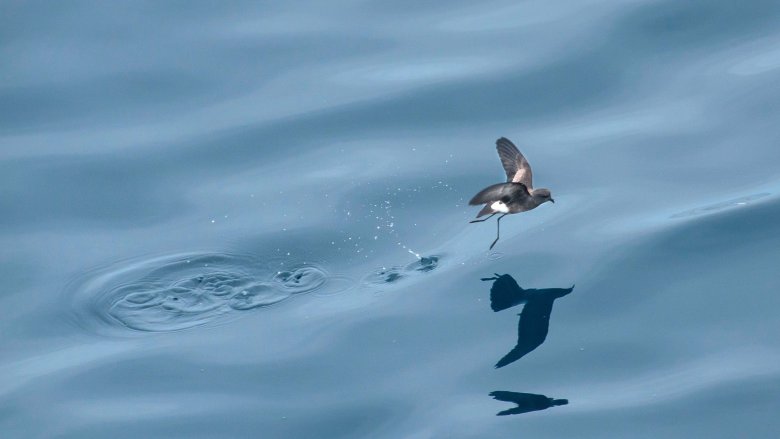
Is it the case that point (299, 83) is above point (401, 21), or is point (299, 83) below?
below

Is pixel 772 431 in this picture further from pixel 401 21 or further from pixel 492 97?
pixel 401 21

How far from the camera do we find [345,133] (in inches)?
414

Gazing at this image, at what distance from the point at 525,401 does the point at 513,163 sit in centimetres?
239

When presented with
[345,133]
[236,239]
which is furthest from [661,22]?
[236,239]

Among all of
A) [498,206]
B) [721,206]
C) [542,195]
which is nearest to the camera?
[498,206]

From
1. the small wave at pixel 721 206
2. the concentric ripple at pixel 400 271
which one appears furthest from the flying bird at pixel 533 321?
the small wave at pixel 721 206

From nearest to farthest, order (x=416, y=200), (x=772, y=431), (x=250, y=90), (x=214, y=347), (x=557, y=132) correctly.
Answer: (x=772, y=431)
(x=214, y=347)
(x=416, y=200)
(x=557, y=132)
(x=250, y=90)

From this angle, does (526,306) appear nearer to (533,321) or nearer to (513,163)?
(533,321)

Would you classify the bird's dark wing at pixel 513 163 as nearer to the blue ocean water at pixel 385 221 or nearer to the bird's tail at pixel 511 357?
the blue ocean water at pixel 385 221

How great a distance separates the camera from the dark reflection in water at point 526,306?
8.02 meters

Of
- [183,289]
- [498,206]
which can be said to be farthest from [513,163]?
Result: [183,289]

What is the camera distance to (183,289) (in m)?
8.92

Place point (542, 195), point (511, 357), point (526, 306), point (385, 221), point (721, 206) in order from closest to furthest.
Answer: point (511, 357)
point (526, 306)
point (542, 195)
point (721, 206)
point (385, 221)

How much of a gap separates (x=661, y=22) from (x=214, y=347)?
18.2ft
